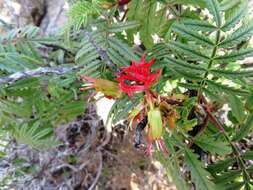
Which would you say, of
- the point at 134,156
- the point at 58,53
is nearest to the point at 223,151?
the point at 58,53

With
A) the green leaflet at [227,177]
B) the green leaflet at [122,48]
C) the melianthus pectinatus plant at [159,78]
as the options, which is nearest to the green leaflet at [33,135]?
the melianthus pectinatus plant at [159,78]

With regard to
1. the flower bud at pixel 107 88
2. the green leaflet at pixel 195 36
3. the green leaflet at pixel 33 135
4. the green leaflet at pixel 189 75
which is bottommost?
the green leaflet at pixel 33 135

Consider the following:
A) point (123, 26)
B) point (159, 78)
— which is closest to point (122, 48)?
point (123, 26)

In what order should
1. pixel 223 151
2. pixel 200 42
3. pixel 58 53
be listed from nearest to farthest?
pixel 200 42 < pixel 223 151 < pixel 58 53

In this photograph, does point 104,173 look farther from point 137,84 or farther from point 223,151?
point 137,84

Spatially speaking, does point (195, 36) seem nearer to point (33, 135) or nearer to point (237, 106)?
point (237, 106)

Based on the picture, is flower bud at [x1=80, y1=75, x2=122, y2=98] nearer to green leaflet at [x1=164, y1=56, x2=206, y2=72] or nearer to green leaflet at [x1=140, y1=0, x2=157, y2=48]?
green leaflet at [x1=164, y1=56, x2=206, y2=72]

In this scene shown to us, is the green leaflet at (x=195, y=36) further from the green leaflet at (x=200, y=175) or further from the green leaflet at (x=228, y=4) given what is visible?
the green leaflet at (x=200, y=175)
